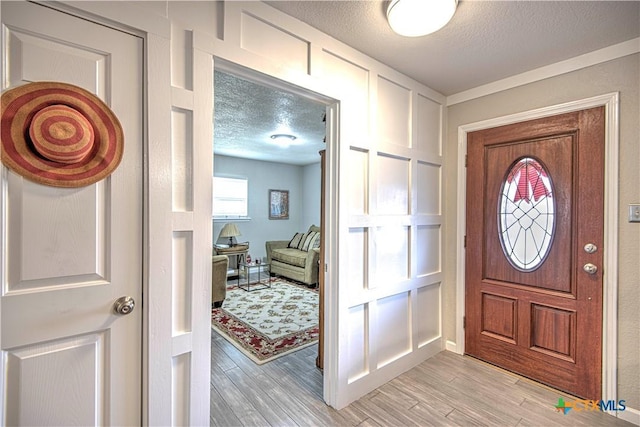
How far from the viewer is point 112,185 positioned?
3.80 ft

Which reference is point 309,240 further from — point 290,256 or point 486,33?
point 486,33

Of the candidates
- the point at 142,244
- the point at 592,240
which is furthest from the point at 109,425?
the point at 592,240

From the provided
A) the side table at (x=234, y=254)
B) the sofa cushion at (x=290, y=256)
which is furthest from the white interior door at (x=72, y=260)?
the side table at (x=234, y=254)

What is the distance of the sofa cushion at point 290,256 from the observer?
516cm

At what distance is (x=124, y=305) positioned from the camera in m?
1.18

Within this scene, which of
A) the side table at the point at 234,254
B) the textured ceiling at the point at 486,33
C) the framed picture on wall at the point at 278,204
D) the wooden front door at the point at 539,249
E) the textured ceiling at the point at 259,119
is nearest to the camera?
the textured ceiling at the point at 486,33

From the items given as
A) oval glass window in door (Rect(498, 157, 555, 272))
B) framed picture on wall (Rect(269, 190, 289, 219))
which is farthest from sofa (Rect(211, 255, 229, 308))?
oval glass window in door (Rect(498, 157, 555, 272))

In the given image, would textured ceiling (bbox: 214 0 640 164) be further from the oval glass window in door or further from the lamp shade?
the lamp shade

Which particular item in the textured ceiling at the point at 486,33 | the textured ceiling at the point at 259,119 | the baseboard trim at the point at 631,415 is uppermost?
the textured ceiling at the point at 259,119

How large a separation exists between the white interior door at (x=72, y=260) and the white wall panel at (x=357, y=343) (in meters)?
1.25

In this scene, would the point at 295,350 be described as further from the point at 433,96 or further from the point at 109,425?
the point at 433,96

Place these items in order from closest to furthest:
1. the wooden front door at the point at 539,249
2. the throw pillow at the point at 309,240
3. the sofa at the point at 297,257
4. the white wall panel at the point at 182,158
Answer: the white wall panel at the point at 182,158 → the wooden front door at the point at 539,249 → the sofa at the point at 297,257 → the throw pillow at the point at 309,240

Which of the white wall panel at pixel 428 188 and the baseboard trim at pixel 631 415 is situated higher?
the white wall panel at pixel 428 188

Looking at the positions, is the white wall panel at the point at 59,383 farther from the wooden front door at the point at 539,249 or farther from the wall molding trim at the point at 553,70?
the wall molding trim at the point at 553,70
